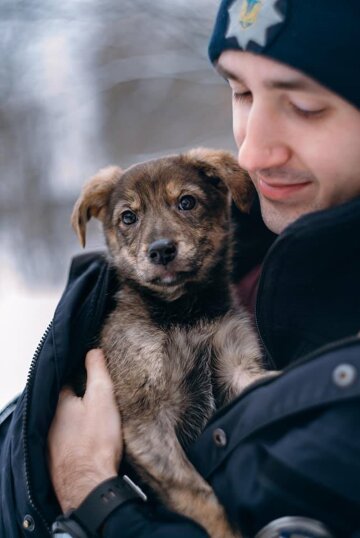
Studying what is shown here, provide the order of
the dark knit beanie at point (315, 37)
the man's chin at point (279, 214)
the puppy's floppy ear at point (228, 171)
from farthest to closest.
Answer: the puppy's floppy ear at point (228, 171)
the man's chin at point (279, 214)
the dark knit beanie at point (315, 37)

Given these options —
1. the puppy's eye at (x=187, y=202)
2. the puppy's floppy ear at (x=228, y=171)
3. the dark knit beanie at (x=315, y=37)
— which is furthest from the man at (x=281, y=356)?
the puppy's eye at (x=187, y=202)

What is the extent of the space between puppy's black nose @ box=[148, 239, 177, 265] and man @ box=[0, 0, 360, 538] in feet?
0.97

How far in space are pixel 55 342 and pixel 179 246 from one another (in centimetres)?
49

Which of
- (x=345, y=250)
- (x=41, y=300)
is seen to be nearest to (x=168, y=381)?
(x=345, y=250)

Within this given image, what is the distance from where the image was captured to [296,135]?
1.62 m

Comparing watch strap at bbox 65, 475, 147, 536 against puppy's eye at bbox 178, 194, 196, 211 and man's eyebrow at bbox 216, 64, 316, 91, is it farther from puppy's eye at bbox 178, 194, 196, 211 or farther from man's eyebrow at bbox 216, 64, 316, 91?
man's eyebrow at bbox 216, 64, 316, 91

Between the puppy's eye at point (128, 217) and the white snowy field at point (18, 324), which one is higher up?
the puppy's eye at point (128, 217)

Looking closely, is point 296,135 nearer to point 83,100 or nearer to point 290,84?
point 290,84

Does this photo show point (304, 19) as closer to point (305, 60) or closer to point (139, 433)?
point (305, 60)

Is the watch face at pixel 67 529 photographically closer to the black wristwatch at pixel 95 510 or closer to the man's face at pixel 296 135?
the black wristwatch at pixel 95 510

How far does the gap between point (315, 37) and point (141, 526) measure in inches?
46.8

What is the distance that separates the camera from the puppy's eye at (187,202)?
223cm

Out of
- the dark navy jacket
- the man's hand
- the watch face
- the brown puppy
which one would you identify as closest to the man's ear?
the brown puppy

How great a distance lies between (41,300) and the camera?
383cm
